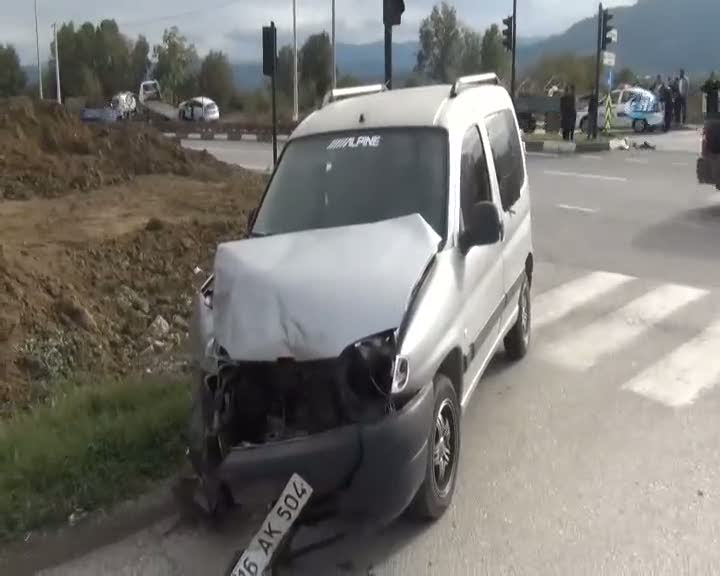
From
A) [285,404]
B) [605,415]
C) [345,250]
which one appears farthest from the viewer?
[605,415]

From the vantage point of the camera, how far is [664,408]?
21.3ft

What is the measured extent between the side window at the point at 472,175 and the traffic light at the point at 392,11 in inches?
323

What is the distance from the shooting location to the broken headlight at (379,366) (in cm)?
428

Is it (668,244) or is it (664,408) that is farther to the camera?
(668,244)

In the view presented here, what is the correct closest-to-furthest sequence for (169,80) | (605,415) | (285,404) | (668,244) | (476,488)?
(285,404) → (476,488) → (605,415) → (668,244) → (169,80)

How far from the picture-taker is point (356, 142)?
6.04 meters

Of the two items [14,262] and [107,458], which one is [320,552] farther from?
[14,262]

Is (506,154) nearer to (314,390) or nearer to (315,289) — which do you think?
(315,289)

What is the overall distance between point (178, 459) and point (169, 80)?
233 ft

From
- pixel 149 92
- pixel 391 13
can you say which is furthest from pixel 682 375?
pixel 149 92

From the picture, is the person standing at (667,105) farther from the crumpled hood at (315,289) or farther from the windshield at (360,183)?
the crumpled hood at (315,289)

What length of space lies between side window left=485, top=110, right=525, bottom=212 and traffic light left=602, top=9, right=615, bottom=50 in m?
24.1

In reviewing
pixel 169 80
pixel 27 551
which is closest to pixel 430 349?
pixel 27 551

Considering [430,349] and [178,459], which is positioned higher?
[430,349]
